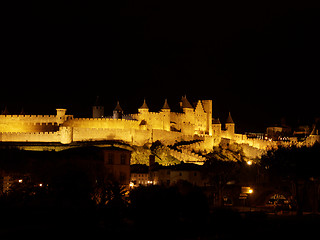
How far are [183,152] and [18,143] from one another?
2424 cm

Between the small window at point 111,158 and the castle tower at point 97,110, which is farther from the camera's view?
the castle tower at point 97,110

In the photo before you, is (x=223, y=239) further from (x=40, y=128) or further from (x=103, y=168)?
(x=40, y=128)

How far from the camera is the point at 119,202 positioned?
1975 inches

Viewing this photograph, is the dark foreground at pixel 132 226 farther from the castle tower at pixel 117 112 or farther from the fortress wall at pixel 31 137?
the castle tower at pixel 117 112

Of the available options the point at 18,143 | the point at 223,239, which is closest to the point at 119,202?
the point at 223,239

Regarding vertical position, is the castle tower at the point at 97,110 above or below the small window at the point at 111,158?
above

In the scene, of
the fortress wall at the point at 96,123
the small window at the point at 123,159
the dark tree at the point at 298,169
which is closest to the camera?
the dark tree at the point at 298,169

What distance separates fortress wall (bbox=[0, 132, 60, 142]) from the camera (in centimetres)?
10225

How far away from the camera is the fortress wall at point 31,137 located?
335 ft

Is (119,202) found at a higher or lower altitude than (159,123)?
lower

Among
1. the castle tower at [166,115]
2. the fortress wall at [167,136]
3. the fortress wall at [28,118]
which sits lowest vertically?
the fortress wall at [167,136]

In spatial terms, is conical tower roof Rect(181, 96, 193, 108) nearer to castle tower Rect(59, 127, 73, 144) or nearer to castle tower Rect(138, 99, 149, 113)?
castle tower Rect(138, 99, 149, 113)

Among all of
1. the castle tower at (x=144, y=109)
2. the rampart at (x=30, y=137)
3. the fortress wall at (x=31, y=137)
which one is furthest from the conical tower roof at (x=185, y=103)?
the fortress wall at (x=31, y=137)

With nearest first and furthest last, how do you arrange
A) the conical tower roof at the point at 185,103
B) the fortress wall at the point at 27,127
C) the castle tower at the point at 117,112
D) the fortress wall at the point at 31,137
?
the fortress wall at the point at 31,137
the fortress wall at the point at 27,127
the castle tower at the point at 117,112
the conical tower roof at the point at 185,103
